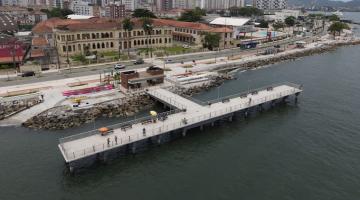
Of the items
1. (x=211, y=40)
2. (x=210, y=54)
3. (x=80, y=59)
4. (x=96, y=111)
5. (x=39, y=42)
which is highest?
(x=211, y=40)

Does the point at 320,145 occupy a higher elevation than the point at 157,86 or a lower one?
lower

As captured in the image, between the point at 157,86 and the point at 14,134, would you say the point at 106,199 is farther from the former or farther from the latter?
the point at 157,86

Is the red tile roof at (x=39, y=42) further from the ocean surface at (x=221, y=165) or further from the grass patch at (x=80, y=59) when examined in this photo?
the ocean surface at (x=221, y=165)

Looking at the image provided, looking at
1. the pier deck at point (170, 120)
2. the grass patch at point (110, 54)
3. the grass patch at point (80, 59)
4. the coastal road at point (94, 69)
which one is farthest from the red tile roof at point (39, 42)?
the pier deck at point (170, 120)

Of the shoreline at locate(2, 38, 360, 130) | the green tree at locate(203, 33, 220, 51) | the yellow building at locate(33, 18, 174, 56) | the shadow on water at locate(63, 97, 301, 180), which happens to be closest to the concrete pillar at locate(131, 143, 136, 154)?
the shadow on water at locate(63, 97, 301, 180)

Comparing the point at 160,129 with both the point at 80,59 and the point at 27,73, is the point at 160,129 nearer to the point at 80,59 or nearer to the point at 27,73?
the point at 27,73

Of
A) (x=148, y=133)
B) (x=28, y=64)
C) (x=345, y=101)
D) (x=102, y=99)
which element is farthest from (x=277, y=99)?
(x=28, y=64)

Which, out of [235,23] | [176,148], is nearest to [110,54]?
Result: [176,148]
